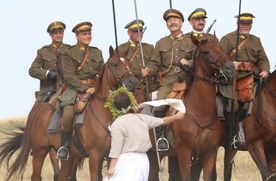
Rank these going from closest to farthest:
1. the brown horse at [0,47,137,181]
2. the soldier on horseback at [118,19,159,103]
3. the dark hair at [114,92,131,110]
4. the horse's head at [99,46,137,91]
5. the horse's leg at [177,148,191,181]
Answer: the dark hair at [114,92,131,110] < the horse's head at [99,46,137,91] < the horse's leg at [177,148,191,181] < the brown horse at [0,47,137,181] < the soldier on horseback at [118,19,159,103]

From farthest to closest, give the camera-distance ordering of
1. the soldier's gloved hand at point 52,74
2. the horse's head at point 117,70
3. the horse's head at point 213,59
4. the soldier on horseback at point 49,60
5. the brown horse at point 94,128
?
the soldier on horseback at point 49,60
the soldier's gloved hand at point 52,74
the brown horse at point 94,128
the horse's head at point 117,70
the horse's head at point 213,59

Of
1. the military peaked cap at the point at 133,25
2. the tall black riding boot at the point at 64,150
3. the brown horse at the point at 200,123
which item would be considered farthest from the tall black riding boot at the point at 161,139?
the military peaked cap at the point at 133,25

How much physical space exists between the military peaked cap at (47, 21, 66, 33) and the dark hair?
7.18 meters

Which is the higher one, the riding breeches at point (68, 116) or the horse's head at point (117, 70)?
the horse's head at point (117, 70)

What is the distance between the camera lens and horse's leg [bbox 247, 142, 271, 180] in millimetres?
16609

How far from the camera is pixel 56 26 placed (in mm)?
19328

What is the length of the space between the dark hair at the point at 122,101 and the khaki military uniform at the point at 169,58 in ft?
13.4

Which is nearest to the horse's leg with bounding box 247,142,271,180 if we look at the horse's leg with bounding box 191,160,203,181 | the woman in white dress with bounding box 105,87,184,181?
the horse's leg with bounding box 191,160,203,181

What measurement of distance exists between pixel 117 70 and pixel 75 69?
132 cm

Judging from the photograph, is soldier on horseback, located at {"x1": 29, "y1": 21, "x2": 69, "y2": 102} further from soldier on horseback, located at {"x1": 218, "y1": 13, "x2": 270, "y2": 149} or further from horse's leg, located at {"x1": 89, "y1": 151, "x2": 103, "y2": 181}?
soldier on horseback, located at {"x1": 218, "y1": 13, "x2": 270, "y2": 149}

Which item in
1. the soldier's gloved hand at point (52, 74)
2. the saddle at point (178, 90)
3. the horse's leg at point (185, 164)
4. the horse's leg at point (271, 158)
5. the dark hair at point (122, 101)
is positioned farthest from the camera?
the soldier's gloved hand at point (52, 74)

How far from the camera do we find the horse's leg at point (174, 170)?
17438 mm

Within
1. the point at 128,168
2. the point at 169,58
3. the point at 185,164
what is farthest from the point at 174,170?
the point at 128,168

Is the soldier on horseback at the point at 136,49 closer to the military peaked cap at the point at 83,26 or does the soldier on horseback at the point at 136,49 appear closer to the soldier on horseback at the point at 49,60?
the military peaked cap at the point at 83,26
